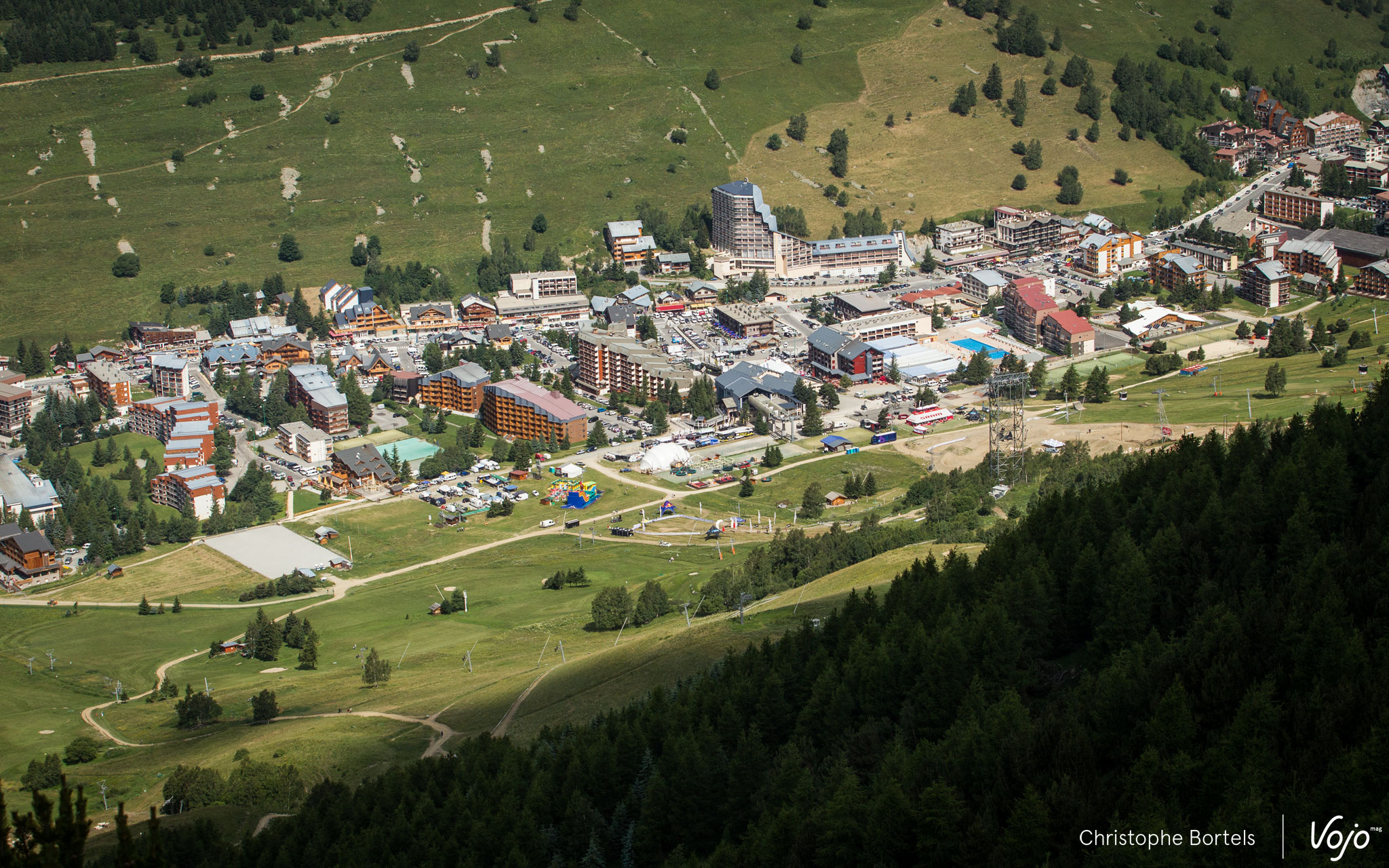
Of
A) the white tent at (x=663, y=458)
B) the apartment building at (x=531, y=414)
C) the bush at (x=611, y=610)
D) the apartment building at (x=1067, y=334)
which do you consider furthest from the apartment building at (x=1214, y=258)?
the bush at (x=611, y=610)

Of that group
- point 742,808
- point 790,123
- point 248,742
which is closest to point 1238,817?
point 742,808

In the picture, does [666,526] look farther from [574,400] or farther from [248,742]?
[248,742]

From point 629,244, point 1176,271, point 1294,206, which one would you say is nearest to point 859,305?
point 629,244

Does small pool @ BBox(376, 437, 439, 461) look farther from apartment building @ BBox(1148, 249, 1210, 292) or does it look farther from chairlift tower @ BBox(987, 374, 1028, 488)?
apartment building @ BBox(1148, 249, 1210, 292)

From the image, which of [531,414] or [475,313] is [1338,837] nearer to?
[531,414]

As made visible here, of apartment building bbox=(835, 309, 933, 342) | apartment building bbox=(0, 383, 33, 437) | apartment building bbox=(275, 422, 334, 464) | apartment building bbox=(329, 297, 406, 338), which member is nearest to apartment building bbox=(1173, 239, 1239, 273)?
apartment building bbox=(835, 309, 933, 342)
